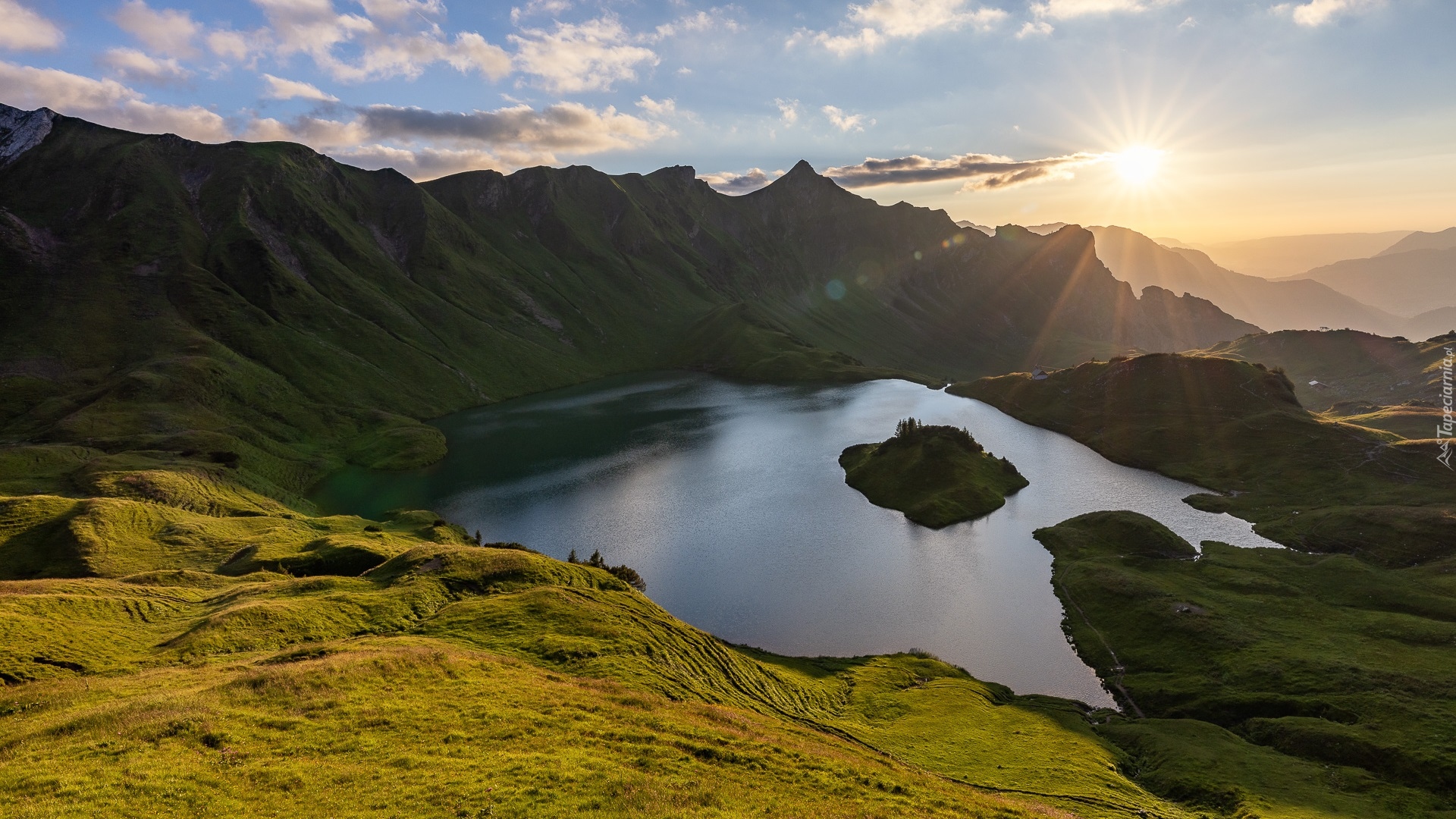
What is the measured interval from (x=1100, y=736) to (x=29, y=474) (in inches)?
6172

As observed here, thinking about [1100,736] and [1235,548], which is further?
[1235,548]

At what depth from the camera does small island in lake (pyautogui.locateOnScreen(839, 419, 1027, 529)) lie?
130 metres

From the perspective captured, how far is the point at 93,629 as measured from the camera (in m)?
44.3

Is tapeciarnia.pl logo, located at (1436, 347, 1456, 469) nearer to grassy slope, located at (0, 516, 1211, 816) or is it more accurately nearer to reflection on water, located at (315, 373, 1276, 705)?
reflection on water, located at (315, 373, 1276, 705)

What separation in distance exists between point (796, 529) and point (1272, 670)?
6645 centimetres

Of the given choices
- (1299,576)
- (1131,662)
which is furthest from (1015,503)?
(1131,662)

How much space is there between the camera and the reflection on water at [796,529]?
8319 centimetres

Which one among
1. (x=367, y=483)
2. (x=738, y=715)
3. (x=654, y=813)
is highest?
(x=654, y=813)

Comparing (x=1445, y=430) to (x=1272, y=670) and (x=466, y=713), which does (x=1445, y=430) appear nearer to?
(x=1272, y=670)

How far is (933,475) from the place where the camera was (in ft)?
464

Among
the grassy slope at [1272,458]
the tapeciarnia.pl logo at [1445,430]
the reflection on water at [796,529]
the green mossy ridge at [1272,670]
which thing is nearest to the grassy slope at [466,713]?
the green mossy ridge at [1272,670]

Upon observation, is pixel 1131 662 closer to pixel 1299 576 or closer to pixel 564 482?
pixel 1299 576

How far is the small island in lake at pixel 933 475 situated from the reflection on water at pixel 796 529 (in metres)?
3.63

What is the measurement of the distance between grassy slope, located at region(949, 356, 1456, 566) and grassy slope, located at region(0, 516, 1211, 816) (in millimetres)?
77322
